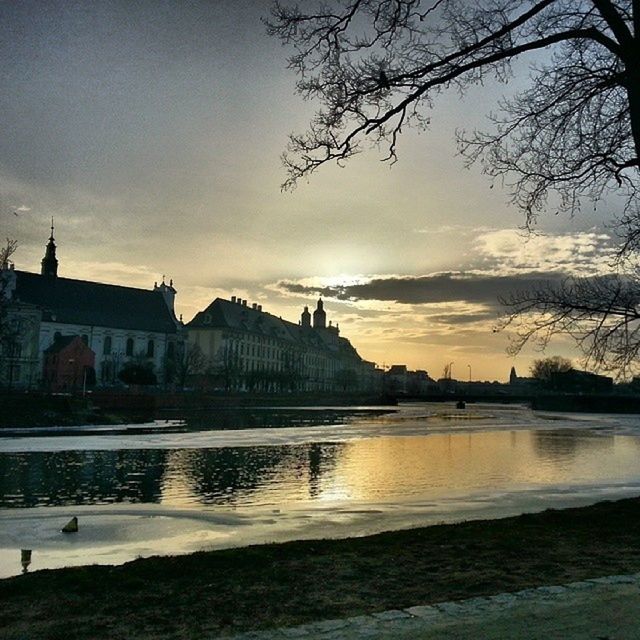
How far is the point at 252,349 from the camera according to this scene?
148000mm

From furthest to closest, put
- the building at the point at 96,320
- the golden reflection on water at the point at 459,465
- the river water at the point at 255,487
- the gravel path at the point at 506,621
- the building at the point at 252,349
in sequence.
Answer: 1. the building at the point at 252,349
2. the building at the point at 96,320
3. the golden reflection on water at the point at 459,465
4. the river water at the point at 255,487
5. the gravel path at the point at 506,621

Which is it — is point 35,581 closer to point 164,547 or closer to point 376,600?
point 376,600

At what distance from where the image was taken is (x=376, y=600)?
6.26 m

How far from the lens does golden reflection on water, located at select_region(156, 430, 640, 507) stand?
1850cm

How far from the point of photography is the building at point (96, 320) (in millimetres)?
97688

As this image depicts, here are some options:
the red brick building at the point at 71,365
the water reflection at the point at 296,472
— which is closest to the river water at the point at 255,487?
the water reflection at the point at 296,472

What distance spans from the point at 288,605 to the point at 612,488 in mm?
16205

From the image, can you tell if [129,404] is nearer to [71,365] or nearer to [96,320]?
[71,365]

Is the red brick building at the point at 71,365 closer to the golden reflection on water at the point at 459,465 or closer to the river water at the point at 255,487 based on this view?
the river water at the point at 255,487

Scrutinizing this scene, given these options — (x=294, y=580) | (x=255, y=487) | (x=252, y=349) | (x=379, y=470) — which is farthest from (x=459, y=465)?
(x=252, y=349)

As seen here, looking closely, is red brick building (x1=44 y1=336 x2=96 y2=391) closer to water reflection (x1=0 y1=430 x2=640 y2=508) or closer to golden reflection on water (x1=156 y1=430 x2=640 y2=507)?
golden reflection on water (x1=156 y1=430 x2=640 y2=507)

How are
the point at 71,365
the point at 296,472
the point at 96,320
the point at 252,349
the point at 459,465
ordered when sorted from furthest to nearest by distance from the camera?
1. the point at 252,349
2. the point at 96,320
3. the point at 71,365
4. the point at 459,465
5. the point at 296,472

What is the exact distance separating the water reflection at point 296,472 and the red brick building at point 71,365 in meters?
60.6

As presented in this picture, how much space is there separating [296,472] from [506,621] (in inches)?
717
